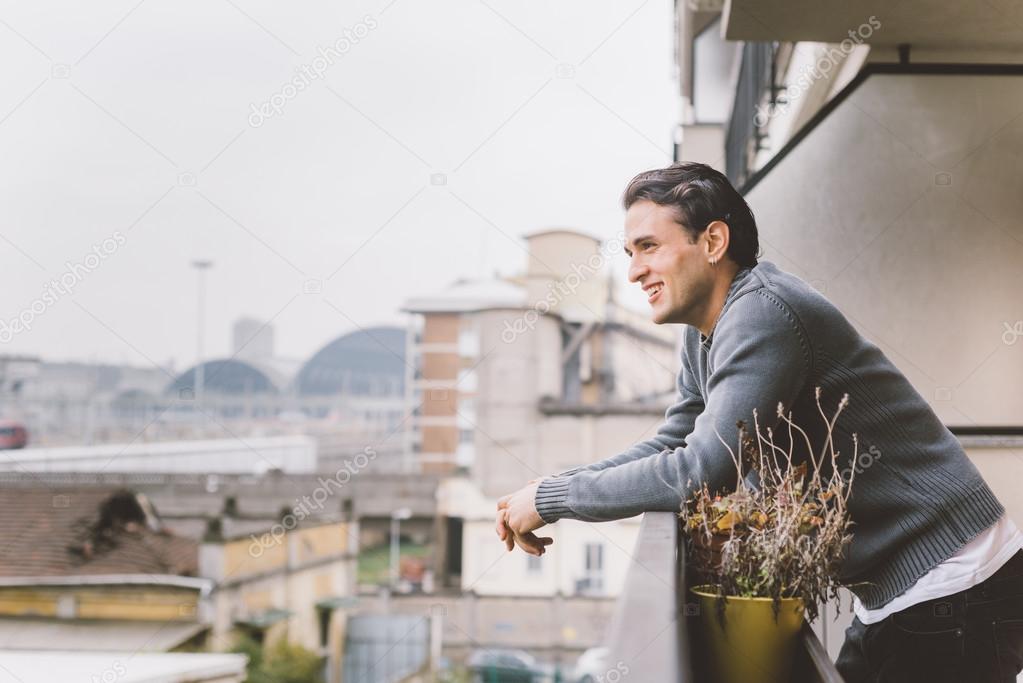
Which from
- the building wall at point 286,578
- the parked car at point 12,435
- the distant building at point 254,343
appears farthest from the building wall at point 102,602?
the distant building at point 254,343

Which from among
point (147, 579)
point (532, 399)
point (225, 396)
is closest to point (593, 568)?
point (532, 399)

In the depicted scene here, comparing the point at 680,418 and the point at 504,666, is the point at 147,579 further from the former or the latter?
the point at 680,418

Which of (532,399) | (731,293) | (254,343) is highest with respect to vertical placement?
(254,343)

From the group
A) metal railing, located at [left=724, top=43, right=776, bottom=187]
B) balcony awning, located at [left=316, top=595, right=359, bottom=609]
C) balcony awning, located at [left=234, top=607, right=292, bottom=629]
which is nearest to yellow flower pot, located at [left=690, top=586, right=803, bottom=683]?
metal railing, located at [left=724, top=43, right=776, bottom=187]

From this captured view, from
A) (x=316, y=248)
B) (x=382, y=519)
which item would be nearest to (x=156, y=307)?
(x=316, y=248)

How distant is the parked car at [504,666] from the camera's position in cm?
3192

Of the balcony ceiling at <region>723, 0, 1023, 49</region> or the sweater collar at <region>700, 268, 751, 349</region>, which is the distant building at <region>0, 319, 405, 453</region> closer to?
the balcony ceiling at <region>723, 0, 1023, 49</region>

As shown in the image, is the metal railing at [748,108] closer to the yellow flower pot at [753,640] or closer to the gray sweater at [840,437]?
the gray sweater at [840,437]

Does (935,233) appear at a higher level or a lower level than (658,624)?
higher

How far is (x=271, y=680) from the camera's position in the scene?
31078 mm

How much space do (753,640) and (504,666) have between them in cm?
3404

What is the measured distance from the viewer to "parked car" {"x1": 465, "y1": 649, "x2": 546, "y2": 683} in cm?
3192

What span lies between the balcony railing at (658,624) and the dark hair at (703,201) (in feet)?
1.22

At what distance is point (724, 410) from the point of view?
109 centimetres
